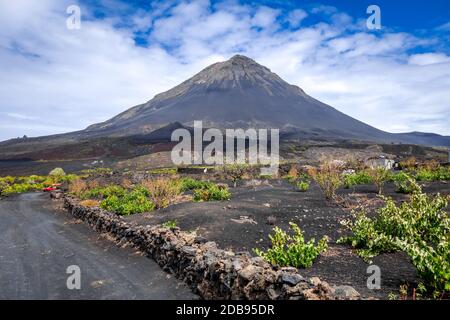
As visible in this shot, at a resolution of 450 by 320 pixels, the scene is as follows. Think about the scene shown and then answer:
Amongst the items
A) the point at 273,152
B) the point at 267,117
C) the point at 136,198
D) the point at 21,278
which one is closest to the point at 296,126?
the point at 267,117

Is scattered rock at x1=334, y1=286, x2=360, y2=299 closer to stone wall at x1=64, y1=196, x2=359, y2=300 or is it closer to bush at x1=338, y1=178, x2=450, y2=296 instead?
stone wall at x1=64, y1=196, x2=359, y2=300

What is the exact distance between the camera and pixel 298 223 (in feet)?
41.0

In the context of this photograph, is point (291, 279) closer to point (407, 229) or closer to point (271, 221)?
point (407, 229)

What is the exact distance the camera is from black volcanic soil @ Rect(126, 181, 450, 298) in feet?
24.2

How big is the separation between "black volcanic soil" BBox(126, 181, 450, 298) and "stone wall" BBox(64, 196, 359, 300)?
121cm

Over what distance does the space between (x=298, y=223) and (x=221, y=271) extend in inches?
Answer: 251

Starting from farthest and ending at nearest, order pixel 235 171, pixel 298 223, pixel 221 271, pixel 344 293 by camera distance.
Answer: pixel 235 171 < pixel 298 223 < pixel 221 271 < pixel 344 293

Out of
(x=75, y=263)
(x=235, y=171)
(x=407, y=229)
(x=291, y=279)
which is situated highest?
(x=407, y=229)

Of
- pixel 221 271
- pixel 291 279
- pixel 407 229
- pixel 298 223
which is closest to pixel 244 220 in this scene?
pixel 298 223

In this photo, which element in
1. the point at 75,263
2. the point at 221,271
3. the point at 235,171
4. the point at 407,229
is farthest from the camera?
the point at 235,171

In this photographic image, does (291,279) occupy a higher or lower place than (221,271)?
higher

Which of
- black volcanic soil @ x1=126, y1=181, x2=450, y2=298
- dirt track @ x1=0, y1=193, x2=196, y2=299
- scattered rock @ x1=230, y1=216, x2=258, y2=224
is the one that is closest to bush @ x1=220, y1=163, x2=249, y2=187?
black volcanic soil @ x1=126, y1=181, x2=450, y2=298
